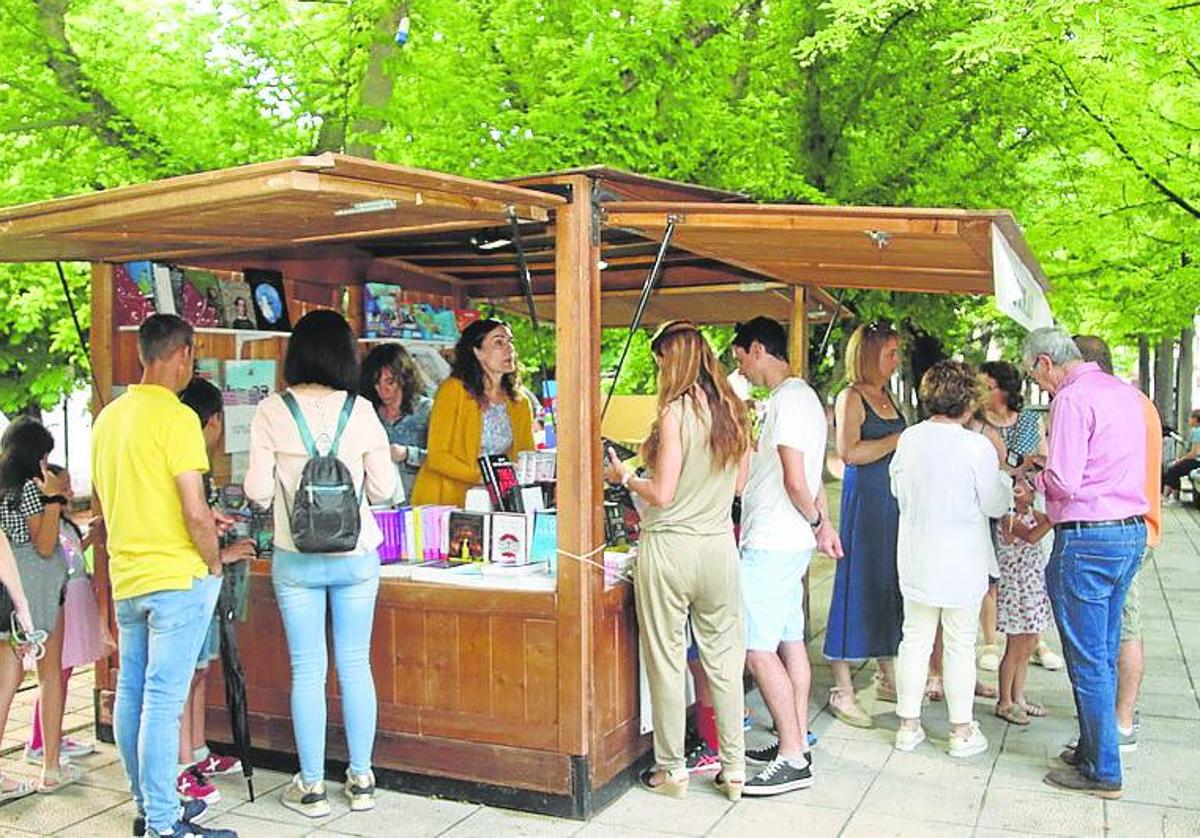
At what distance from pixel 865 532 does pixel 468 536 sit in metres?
2.09

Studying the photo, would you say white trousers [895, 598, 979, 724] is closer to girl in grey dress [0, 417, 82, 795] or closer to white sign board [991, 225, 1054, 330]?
white sign board [991, 225, 1054, 330]

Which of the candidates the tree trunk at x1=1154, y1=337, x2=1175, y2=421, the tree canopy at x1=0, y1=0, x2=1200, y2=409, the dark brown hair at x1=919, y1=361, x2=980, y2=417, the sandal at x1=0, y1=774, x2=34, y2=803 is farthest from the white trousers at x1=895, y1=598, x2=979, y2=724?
the tree trunk at x1=1154, y1=337, x2=1175, y2=421

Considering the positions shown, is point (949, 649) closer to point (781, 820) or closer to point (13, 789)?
point (781, 820)

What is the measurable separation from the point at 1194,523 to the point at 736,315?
33.9ft

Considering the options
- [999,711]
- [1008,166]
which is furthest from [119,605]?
[1008,166]

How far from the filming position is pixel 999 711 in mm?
5941

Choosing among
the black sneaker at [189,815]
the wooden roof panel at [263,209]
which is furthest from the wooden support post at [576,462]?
the black sneaker at [189,815]

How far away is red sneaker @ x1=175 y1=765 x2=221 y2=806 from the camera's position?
4723mm

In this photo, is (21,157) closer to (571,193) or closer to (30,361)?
(571,193)

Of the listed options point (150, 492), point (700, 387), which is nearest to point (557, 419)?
point (700, 387)

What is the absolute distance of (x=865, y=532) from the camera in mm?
5957

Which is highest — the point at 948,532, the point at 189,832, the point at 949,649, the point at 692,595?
the point at 948,532

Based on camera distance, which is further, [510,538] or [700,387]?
[510,538]

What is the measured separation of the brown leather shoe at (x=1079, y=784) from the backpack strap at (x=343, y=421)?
10.6ft
